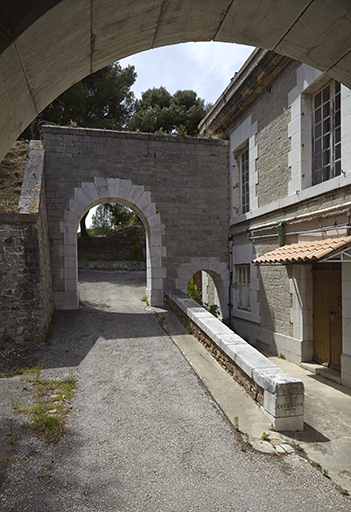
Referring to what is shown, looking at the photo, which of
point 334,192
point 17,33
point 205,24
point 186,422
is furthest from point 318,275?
point 17,33

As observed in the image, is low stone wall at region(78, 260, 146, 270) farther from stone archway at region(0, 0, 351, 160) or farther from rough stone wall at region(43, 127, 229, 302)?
stone archway at region(0, 0, 351, 160)

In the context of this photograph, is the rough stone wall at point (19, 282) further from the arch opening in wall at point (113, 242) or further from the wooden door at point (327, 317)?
the arch opening in wall at point (113, 242)

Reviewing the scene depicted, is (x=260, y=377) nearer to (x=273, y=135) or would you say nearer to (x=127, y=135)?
(x=273, y=135)

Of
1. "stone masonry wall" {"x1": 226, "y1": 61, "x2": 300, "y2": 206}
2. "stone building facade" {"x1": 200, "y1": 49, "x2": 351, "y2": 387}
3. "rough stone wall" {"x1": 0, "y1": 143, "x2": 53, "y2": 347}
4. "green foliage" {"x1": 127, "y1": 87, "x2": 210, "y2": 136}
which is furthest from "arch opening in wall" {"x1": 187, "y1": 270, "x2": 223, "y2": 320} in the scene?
"green foliage" {"x1": 127, "y1": 87, "x2": 210, "y2": 136}

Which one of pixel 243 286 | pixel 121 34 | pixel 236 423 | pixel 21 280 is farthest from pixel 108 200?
pixel 121 34

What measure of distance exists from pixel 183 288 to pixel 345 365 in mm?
4786

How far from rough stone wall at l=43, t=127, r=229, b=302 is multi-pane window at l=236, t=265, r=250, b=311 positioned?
2.05ft

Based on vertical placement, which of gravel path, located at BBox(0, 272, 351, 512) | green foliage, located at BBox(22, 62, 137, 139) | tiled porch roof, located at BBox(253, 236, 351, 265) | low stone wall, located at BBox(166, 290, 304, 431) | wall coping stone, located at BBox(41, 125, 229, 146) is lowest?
gravel path, located at BBox(0, 272, 351, 512)

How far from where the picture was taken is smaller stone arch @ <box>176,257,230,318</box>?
9.34 meters

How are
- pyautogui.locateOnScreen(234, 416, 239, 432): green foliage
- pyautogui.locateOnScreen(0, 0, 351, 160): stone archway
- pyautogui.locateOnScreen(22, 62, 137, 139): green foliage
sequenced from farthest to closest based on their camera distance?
pyautogui.locateOnScreen(22, 62, 137, 139): green foliage, pyautogui.locateOnScreen(234, 416, 239, 432): green foliage, pyautogui.locateOnScreen(0, 0, 351, 160): stone archway

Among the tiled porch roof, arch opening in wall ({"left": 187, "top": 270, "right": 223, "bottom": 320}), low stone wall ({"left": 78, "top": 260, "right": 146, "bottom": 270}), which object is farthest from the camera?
low stone wall ({"left": 78, "top": 260, "right": 146, "bottom": 270})

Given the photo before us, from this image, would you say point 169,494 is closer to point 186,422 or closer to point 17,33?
point 186,422

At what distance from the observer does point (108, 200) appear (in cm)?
909

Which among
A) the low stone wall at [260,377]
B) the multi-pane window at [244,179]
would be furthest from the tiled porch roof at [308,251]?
Answer: the multi-pane window at [244,179]
